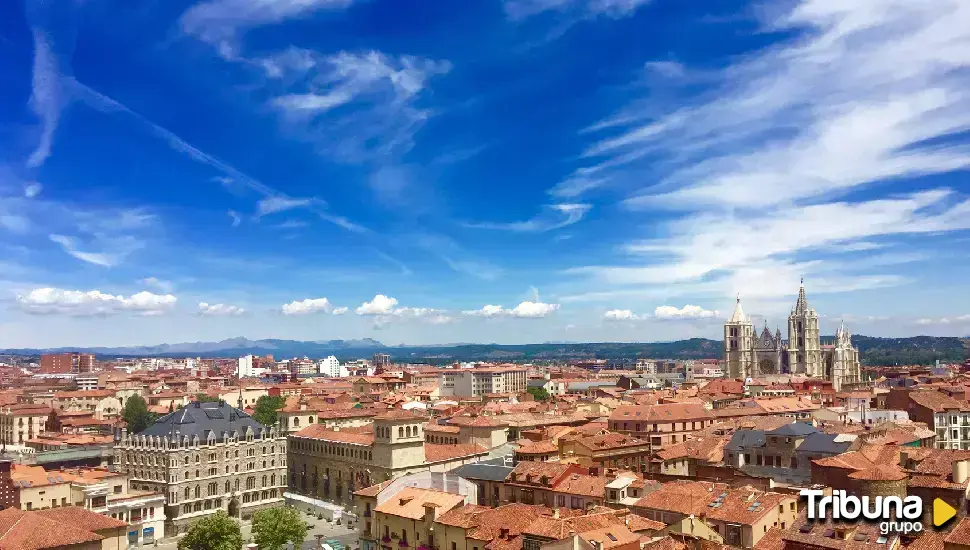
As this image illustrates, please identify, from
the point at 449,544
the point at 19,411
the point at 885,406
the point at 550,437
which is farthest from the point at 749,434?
the point at 19,411

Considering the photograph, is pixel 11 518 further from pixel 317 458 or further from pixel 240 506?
pixel 317 458

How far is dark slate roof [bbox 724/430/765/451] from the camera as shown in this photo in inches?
3135

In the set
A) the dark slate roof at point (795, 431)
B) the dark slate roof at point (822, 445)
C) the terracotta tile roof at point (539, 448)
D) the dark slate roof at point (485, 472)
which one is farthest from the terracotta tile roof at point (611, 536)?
the terracotta tile roof at point (539, 448)

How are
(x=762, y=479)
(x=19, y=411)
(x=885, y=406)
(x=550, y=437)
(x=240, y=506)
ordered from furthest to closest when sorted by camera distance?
1. (x=19, y=411)
2. (x=885, y=406)
3. (x=240, y=506)
4. (x=550, y=437)
5. (x=762, y=479)

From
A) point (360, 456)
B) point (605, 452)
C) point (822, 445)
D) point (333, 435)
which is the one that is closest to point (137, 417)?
point (333, 435)

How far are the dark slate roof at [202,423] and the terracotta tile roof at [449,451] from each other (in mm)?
25866

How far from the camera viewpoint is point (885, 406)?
126 metres

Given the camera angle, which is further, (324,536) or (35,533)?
(324,536)

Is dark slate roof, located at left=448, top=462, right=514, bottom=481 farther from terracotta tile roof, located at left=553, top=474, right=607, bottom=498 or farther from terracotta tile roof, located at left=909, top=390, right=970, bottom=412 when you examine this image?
terracotta tile roof, located at left=909, top=390, right=970, bottom=412

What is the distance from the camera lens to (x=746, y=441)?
80688 mm

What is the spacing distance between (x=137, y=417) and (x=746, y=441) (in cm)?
12051

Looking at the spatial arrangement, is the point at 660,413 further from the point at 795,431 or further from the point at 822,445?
the point at 822,445

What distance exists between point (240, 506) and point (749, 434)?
210 feet

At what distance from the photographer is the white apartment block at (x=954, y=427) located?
10856 centimetres
